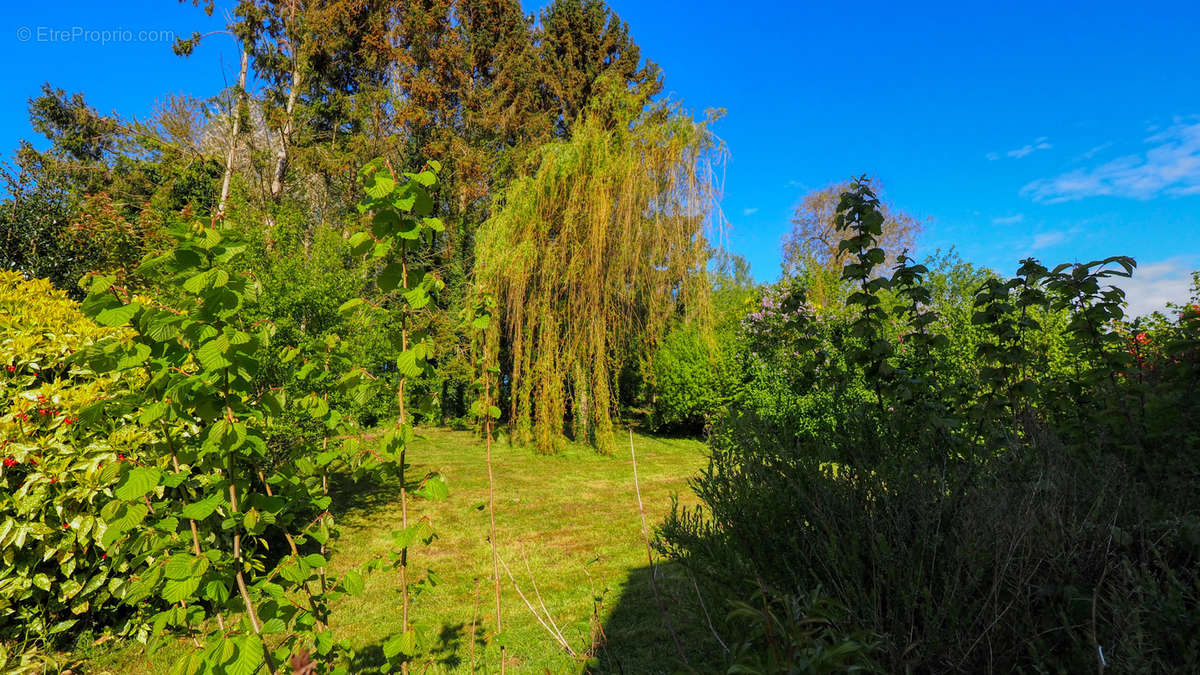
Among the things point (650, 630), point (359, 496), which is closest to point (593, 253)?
point (359, 496)

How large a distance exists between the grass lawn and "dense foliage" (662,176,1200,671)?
2.12ft

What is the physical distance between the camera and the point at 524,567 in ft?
17.2

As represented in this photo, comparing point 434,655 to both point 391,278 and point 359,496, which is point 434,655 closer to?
point 391,278

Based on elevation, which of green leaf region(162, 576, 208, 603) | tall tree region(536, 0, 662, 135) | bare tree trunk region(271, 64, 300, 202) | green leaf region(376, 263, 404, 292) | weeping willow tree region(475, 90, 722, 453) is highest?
tall tree region(536, 0, 662, 135)

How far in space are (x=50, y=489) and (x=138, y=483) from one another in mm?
2786

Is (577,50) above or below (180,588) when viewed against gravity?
above

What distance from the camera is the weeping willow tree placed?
9656 mm

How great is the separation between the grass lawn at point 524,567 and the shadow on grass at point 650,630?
0.01m

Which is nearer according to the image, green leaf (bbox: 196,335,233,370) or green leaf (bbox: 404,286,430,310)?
green leaf (bbox: 196,335,233,370)

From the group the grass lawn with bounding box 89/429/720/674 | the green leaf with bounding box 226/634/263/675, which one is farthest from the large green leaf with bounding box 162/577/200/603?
the grass lawn with bounding box 89/429/720/674

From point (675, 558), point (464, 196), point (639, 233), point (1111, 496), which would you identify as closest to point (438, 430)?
point (464, 196)

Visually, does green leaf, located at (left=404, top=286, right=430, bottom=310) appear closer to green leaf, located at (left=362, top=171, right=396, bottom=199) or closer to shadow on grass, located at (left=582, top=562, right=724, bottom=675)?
green leaf, located at (left=362, top=171, right=396, bottom=199)

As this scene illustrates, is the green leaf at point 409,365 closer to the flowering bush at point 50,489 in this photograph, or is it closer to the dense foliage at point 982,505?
the dense foliage at point 982,505

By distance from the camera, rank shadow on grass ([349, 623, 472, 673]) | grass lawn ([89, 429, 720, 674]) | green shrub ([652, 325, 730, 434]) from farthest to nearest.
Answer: green shrub ([652, 325, 730, 434]) → grass lawn ([89, 429, 720, 674]) → shadow on grass ([349, 623, 472, 673])
